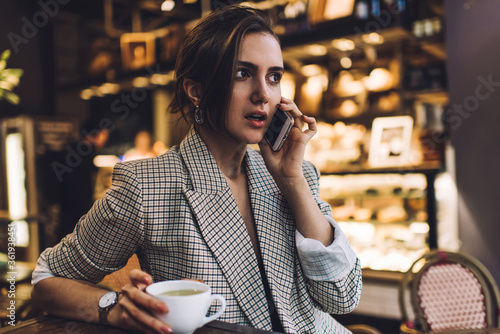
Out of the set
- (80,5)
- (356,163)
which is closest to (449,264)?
(356,163)

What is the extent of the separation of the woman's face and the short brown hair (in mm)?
23

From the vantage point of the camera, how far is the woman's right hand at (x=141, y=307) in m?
0.78

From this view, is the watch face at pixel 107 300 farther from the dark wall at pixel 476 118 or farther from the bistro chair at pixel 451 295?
the dark wall at pixel 476 118

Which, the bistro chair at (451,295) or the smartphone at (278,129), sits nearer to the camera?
the smartphone at (278,129)

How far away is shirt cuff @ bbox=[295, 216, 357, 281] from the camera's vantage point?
113 centimetres

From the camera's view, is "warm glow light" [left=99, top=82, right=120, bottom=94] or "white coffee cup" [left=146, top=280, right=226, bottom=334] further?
"warm glow light" [left=99, top=82, right=120, bottom=94]

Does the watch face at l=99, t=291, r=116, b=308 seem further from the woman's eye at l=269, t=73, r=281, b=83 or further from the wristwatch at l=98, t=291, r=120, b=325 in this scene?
the woman's eye at l=269, t=73, r=281, b=83

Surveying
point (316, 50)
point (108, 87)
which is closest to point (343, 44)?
point (316, 50)

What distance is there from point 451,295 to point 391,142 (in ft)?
6.28

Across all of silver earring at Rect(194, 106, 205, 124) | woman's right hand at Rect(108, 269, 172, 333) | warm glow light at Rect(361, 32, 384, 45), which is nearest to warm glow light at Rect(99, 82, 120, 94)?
warm glow light at Rect(361, 32, 384, 45)

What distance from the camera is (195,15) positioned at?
21.4ft

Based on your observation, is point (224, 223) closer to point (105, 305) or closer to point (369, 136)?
point (105, 305)

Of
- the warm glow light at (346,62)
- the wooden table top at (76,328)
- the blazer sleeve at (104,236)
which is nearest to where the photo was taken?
the wooden table top at (76,328)

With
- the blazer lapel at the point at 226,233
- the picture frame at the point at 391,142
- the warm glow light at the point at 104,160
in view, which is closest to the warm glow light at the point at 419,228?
the picture frame at the point at 391,142
